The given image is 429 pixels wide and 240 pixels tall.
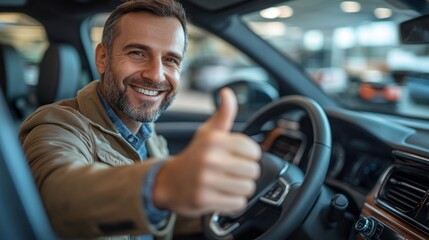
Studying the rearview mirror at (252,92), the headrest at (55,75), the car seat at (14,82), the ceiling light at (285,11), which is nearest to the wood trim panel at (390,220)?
the ceiling light at (285,11)

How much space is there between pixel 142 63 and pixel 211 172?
0.70 meters

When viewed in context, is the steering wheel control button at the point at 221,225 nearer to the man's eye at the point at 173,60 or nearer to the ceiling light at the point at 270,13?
the man's eye at the point at 173,60

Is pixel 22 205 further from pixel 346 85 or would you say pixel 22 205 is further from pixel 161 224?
pixel 346 85

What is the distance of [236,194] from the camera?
738mm

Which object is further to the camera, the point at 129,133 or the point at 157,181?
the point at 129,133

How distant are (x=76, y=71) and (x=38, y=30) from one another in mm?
777

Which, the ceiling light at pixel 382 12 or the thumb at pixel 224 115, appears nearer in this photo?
the thumb at pixel 224 115

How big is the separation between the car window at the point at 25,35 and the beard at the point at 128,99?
179cm

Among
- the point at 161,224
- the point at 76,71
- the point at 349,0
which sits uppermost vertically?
the point at 349,0


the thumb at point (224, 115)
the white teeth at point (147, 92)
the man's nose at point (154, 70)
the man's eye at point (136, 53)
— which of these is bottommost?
the white teeth at point (147, 92)

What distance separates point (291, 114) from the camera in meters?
2.53

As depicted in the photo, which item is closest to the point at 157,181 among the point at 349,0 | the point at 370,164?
the point at 370,164

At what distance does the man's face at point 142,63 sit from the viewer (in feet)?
4.22

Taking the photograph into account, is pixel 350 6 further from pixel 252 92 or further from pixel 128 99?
pixel 128 99
